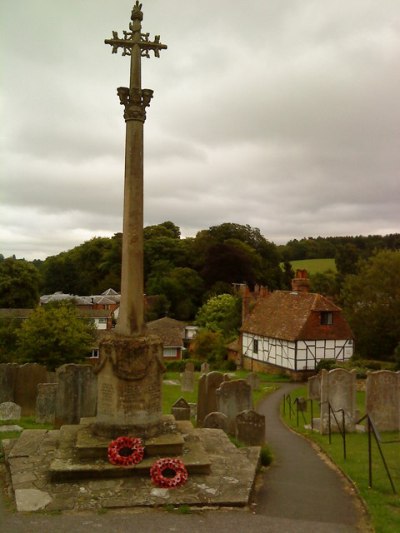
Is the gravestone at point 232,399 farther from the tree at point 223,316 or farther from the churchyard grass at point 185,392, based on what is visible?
the tree at point 223,316

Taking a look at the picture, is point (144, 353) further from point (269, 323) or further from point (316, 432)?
point (269, 323)

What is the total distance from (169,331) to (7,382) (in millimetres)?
34954

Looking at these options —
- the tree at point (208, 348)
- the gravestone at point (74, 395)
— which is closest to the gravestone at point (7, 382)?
the gravestone at point (74, 395)

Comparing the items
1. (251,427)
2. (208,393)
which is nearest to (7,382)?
(208,393)

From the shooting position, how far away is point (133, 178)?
400 inches

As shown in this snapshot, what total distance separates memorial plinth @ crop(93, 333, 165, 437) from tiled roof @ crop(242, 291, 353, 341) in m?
27.2

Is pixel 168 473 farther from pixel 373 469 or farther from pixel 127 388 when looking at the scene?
pixel 373 469

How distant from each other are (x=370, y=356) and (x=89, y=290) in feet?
190

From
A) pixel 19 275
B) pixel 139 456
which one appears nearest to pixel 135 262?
pixel 139 456

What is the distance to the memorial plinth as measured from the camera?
31.3ft

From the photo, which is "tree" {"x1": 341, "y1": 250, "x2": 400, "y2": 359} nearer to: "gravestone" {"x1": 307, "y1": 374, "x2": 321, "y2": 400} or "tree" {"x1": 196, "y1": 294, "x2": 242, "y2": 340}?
"tree" {"x1": 196, "y1": 294, "x2": 242, "y2": 340}

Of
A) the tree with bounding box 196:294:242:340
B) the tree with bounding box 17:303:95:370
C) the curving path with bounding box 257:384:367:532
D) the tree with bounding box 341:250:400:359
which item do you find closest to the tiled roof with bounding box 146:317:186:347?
the tree with bounding box 196:294:242:340

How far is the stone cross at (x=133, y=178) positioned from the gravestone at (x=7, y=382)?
8165 millimetres

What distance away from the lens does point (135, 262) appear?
1010cm
